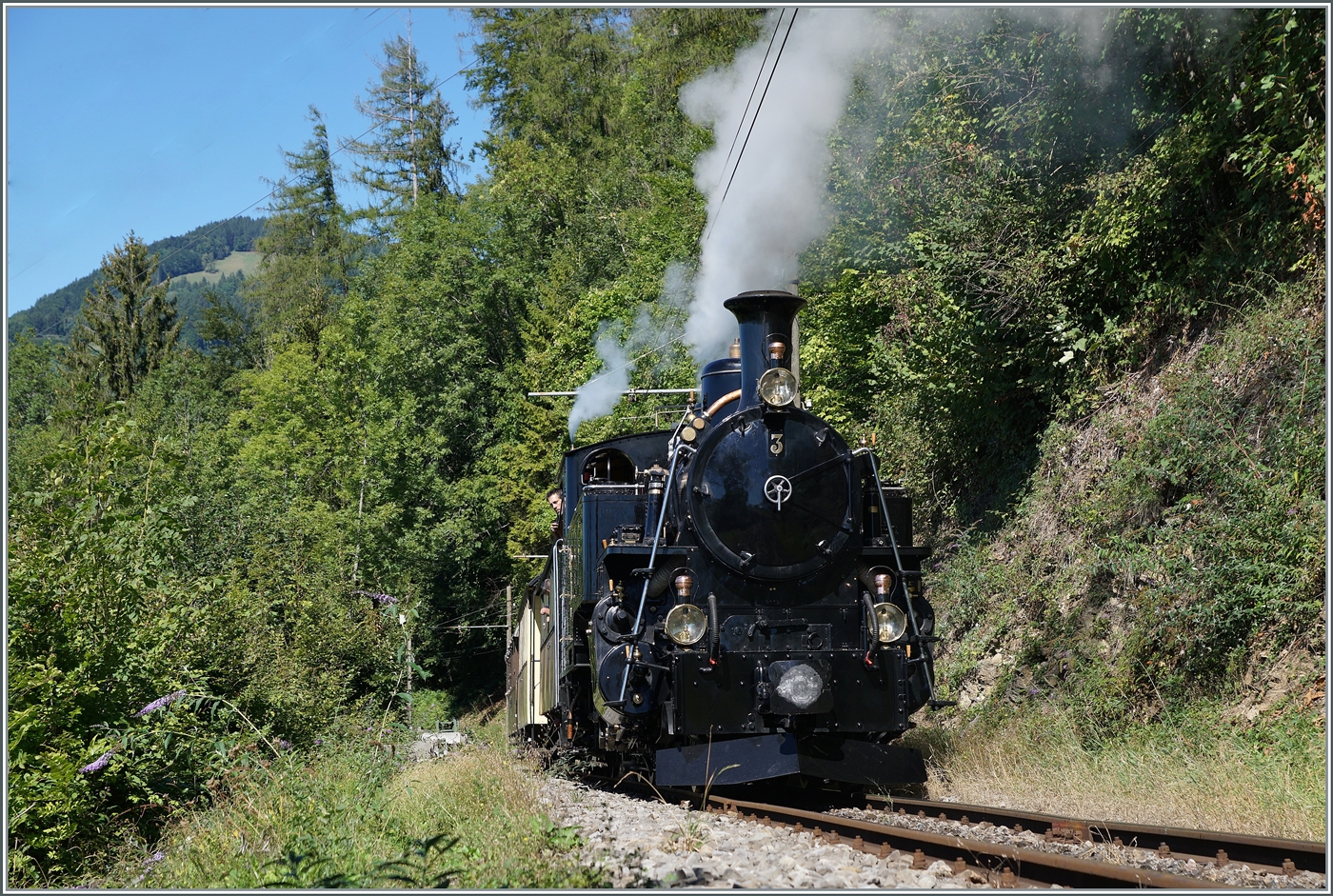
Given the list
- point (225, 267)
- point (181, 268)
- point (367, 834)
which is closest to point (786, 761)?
point (367, 834)

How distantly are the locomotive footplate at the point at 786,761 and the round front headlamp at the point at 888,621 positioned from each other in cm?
79

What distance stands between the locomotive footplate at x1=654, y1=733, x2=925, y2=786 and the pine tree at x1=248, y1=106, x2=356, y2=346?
140 feet

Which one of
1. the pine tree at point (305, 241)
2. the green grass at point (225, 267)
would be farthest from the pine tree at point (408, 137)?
the green grass at point (225, 267)

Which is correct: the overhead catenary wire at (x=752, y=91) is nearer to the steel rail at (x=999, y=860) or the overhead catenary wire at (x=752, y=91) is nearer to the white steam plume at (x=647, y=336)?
the steel rail at (x=999, y=860)

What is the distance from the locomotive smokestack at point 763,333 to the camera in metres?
8.70

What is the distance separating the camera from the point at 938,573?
1539 cm

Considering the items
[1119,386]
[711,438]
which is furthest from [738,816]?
Answer: [1119,386]

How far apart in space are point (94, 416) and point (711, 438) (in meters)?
5.99

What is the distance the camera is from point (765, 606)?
835cm

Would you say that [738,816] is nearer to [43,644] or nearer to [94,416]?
[43,644]

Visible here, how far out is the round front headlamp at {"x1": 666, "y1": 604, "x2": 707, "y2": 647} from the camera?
8.03 meters

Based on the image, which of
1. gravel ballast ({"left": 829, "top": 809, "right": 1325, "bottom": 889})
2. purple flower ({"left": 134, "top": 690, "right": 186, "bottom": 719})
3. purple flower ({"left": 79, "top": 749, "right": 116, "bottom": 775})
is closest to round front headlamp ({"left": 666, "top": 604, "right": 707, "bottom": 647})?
gravel ballast ({"left": 829, "top": 809, "right": 1325, "bottom": 889})

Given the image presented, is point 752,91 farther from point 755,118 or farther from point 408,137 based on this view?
point 408,137

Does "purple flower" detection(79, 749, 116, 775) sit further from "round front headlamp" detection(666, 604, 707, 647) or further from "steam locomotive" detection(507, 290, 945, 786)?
"round front headlamp" detection(666, 604, 707, 647)
